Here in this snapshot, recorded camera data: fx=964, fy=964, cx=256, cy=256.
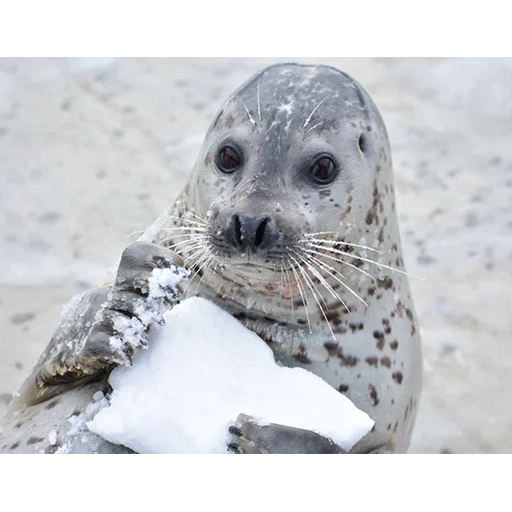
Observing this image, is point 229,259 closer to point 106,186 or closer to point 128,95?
point 106,186

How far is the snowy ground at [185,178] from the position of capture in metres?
3.62

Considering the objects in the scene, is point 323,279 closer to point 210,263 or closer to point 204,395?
point 210,263

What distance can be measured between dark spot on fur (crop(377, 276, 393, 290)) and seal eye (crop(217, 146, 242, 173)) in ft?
1.59

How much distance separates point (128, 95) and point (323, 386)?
3.27 metres

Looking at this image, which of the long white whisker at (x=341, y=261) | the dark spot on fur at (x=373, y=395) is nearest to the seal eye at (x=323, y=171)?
the long white whisker at (x=341, y=261)

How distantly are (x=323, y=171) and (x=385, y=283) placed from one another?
38 cm

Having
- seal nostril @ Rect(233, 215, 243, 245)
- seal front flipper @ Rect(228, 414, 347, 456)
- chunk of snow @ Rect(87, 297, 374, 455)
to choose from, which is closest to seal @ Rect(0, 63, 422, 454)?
seal nostril @ Rect(233, 215, 243, 245)

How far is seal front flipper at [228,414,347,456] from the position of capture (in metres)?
2.00

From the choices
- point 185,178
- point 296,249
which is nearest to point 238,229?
point 296,249

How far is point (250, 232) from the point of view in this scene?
214 centimetres

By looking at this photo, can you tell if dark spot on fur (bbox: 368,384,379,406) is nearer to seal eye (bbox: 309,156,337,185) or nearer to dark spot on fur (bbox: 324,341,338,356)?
dark spot on fur (bbox: 324,341,338,356)

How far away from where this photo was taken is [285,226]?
2195mm

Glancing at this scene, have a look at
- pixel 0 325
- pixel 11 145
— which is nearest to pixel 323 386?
pixel 0 325

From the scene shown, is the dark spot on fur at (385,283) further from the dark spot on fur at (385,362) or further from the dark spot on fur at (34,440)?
the dark spot on fur at (34,440)
